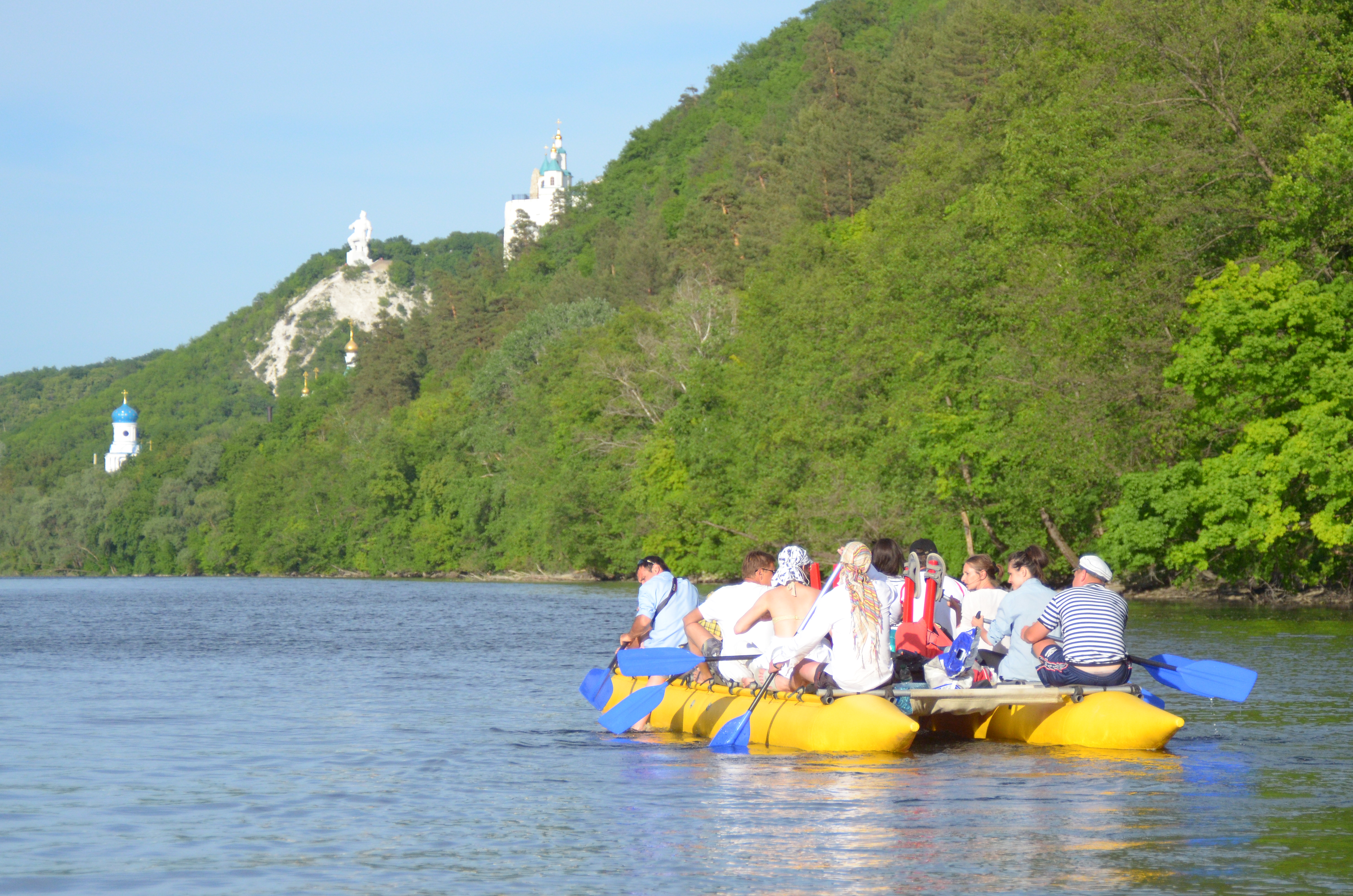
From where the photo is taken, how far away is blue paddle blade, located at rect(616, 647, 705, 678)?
44.7ft

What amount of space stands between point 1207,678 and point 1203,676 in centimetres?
5

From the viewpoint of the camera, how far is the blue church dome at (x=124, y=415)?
6875 inches

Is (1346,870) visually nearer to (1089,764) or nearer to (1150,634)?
(1089,764)

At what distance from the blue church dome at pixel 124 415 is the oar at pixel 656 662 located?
568 ft

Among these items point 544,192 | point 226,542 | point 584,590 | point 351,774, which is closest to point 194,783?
point 351,774

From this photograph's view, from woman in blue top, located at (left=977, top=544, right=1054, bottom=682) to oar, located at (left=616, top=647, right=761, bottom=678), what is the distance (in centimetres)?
255

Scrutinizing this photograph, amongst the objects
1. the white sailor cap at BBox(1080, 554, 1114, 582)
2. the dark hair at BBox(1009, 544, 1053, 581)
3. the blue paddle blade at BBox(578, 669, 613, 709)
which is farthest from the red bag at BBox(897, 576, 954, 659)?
the blue paddle blade at BBox(578, 669, 613, 709)

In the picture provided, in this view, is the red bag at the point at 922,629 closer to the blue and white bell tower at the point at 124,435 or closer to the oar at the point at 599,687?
the oar at the point at 599,687

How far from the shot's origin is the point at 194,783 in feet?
36.8

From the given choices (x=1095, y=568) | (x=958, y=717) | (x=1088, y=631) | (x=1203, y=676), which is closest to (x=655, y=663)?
(x=958, y=717)

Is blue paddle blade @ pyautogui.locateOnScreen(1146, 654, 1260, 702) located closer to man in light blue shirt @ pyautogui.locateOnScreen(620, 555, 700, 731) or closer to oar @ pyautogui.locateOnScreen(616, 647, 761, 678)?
oar @ pyautogui.locateOnScreen(616, 647, 761, 678)

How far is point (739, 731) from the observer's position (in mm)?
12539

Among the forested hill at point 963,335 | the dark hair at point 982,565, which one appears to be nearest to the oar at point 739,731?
the dark hair at point 982,565

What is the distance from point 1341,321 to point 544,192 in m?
172
